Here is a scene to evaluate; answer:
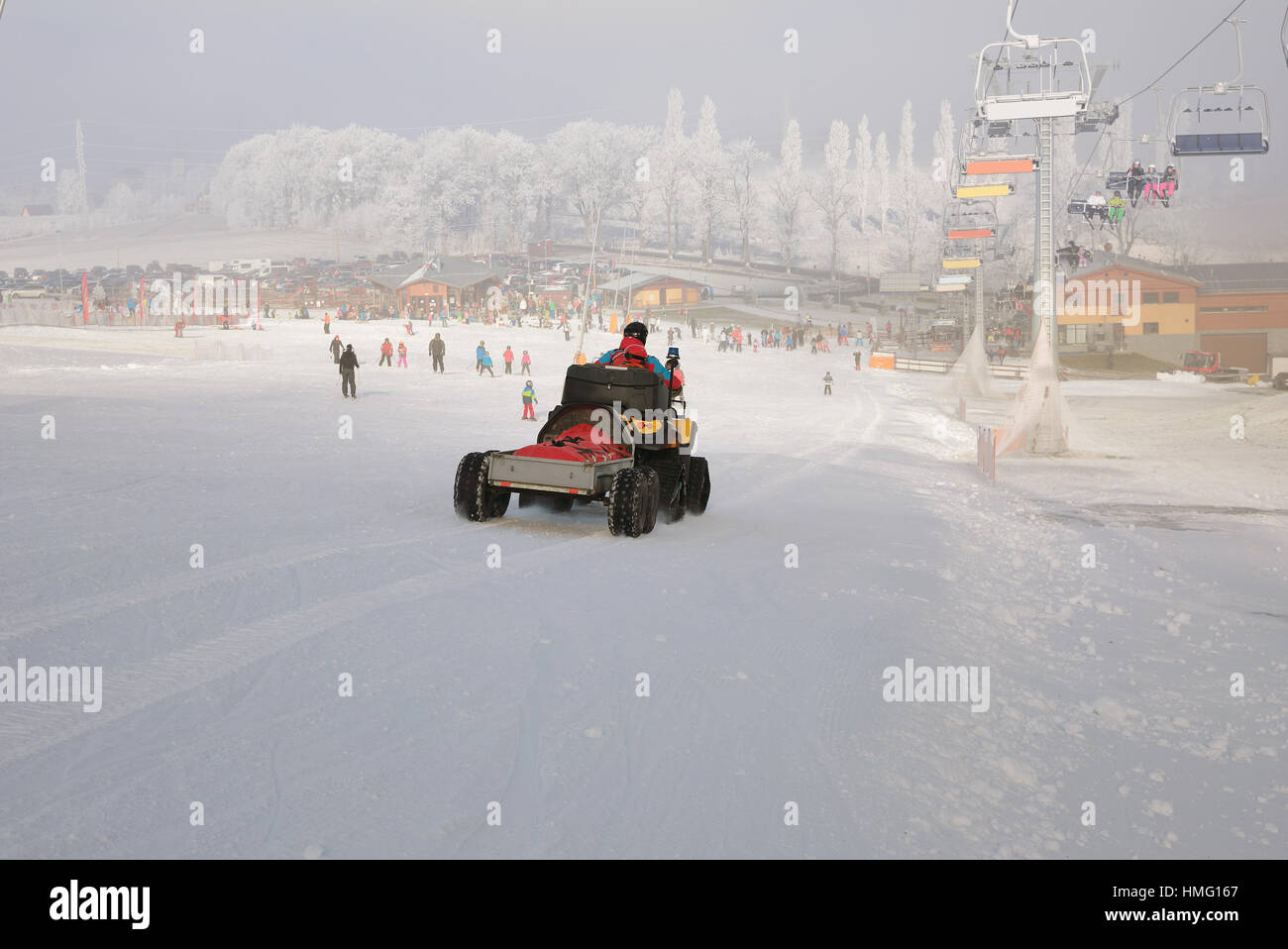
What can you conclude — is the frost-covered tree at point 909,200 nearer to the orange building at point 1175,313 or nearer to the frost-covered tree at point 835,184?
the frost-covered tree at point 835,184

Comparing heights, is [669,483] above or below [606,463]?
below

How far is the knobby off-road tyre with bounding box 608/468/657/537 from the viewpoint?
11039mm

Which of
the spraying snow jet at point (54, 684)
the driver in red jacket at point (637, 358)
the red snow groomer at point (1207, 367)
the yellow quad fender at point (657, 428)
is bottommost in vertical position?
the spraying snow jet at point (54, 684)

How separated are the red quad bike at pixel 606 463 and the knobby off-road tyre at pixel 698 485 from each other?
0.01 meters

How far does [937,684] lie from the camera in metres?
6.93

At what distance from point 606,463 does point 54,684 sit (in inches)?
243

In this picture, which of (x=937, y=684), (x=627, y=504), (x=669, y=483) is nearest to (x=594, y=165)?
(x=669, y=483)

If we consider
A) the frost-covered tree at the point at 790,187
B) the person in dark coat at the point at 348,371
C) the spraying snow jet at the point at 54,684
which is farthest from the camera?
the frost-covered tree at the point at 790,187

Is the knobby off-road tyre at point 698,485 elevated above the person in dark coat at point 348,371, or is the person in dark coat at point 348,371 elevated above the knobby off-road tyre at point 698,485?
the person in dark coat at point 348,371

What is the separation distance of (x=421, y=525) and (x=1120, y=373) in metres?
57.8

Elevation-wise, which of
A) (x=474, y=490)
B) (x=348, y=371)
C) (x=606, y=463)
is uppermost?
(x=348, y=371)

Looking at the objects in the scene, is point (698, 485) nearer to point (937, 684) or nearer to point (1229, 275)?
point (937, 684)

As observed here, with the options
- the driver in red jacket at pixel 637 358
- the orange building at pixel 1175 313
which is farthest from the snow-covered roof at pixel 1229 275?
the driver in red jacket at pixel 637 358

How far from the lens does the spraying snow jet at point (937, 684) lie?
6621 millimetres
